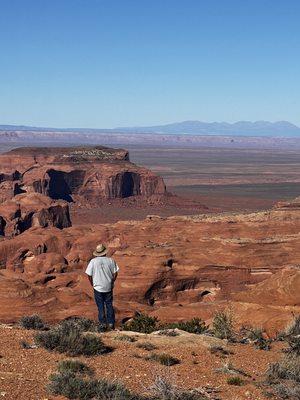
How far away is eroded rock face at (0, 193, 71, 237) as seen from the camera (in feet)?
178

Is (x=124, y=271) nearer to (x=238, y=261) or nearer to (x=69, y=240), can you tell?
(x=238, y=261)

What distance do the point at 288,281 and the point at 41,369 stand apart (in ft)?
46.5

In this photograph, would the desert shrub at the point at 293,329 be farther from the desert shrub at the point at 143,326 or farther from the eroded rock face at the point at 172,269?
the desert shrub at the point at 143,326

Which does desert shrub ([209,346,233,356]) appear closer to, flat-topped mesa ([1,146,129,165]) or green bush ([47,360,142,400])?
green bush ([47,360,142,400])

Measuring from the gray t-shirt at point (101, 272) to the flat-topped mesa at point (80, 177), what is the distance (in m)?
71.7

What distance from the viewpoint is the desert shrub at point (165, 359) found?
32.6 feet

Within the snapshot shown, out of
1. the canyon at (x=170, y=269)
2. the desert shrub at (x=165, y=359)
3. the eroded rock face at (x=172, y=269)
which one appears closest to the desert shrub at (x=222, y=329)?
the canyon at (x=170, y=269)

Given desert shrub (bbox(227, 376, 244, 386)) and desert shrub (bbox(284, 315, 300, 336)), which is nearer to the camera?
A: desert shrub (bbox(227, 376, 244, 386))

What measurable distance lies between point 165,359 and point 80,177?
88.0 meters

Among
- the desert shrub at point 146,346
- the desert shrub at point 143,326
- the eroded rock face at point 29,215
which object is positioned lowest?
the eroded rock face at point 29,215

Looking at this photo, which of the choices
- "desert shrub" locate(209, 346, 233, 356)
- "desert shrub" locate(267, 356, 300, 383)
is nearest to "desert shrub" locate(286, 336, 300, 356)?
"desert shrub" locate(209, 346, 233, 356)

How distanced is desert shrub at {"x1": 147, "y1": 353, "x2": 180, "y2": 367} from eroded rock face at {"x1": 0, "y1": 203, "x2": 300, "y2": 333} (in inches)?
281

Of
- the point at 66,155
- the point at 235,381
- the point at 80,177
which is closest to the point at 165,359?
the point at 235,381

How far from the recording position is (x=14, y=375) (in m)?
8.57
